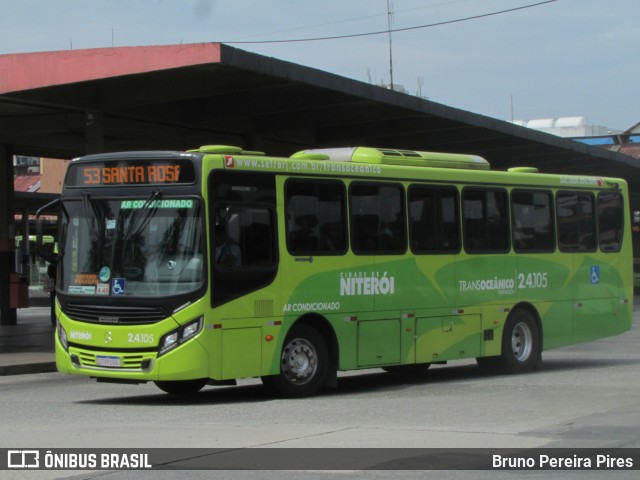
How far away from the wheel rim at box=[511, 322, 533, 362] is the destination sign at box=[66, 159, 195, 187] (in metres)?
6.77

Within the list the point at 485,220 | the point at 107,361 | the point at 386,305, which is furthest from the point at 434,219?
the point at 107,361

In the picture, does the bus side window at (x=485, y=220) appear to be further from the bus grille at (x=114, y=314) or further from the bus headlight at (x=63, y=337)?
the bus headlight at (x=63, y=337)

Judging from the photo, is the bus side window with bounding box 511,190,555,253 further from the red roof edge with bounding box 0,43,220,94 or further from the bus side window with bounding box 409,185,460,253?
the red roof edge with bounding box 0,43,220,94

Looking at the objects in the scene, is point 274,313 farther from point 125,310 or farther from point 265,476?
point 265,476

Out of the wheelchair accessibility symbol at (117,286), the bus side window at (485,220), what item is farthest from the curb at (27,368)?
the bus side window at (485,220)

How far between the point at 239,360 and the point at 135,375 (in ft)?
4.03

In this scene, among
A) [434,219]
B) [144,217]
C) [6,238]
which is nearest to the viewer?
[144,217]

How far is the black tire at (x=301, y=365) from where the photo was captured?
14.1m

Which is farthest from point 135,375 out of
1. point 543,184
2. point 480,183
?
point 543,184

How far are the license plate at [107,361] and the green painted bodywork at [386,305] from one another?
0.23ft

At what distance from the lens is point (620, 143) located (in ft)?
213

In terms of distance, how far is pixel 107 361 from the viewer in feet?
44.0

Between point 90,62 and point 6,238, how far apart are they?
11606mm

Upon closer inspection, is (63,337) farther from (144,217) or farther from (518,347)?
(518,347)
